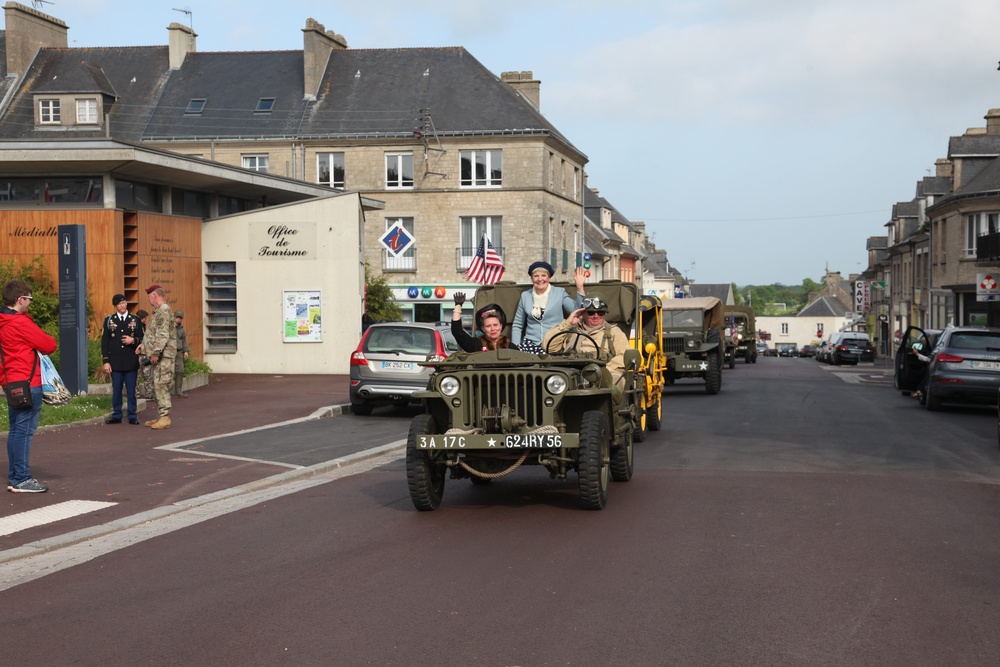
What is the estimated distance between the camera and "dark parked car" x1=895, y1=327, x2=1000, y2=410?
800 inches

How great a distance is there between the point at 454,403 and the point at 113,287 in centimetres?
1643

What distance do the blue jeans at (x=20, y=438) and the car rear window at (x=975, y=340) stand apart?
54.8 ft

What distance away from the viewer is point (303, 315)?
91.6 feet

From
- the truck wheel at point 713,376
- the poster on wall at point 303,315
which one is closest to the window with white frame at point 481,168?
the poster on wall at point 303,315

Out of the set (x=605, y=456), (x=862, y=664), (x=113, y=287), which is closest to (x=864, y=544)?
(x=605, y=456)

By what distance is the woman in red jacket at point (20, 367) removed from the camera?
33.5ft

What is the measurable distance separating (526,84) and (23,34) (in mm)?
24417

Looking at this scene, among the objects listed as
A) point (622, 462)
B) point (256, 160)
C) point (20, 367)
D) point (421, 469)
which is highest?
point (256, 160)

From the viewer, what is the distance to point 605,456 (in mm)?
9188

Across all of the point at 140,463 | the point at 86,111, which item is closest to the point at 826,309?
the point at 86,111

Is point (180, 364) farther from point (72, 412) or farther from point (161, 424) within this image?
point (161, 424)

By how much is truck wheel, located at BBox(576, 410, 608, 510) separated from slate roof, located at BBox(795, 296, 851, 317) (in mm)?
136721

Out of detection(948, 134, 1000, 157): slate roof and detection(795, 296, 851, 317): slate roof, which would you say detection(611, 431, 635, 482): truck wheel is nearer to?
detection(948, 134, 1000, 157): slate roof

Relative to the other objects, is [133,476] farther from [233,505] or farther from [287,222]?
[287,222]
